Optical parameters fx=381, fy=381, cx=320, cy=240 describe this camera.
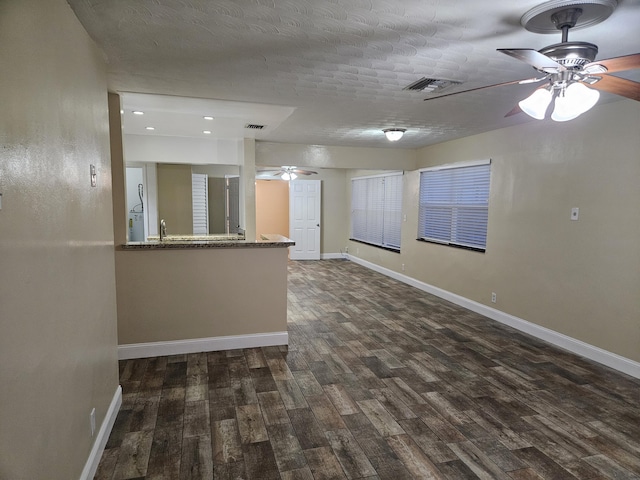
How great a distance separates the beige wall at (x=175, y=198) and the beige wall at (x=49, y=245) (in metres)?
3.44

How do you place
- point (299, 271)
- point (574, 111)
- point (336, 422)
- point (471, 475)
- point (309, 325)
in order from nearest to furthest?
point (574, 111), point (471, 475), point (336, 422), point (309, 325), point (299, 271)

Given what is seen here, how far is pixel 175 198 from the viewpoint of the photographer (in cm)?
565

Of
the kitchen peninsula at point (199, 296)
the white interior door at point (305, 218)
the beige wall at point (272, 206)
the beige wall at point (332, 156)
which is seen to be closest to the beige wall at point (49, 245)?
the kitchen peninsula at point (199, 296)

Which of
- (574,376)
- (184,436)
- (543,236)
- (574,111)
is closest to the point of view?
(574,111)

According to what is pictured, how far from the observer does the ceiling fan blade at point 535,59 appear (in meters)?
1.61

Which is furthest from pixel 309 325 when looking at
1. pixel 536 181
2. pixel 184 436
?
pixel 536 181

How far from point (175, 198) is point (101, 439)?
4.02 m

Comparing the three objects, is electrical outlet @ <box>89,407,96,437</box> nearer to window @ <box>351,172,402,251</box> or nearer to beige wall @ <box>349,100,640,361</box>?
beige wall @ <box>349,100,640,361</box>

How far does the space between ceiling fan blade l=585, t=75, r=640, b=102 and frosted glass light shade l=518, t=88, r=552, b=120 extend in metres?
0.22

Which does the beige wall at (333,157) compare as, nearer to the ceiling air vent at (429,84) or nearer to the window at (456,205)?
the window at (456,205)

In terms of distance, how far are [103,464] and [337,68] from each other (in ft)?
9.08

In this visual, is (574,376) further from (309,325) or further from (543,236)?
(309,325)

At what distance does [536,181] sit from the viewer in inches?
164

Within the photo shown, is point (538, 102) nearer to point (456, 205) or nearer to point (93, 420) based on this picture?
point (93, 420)
